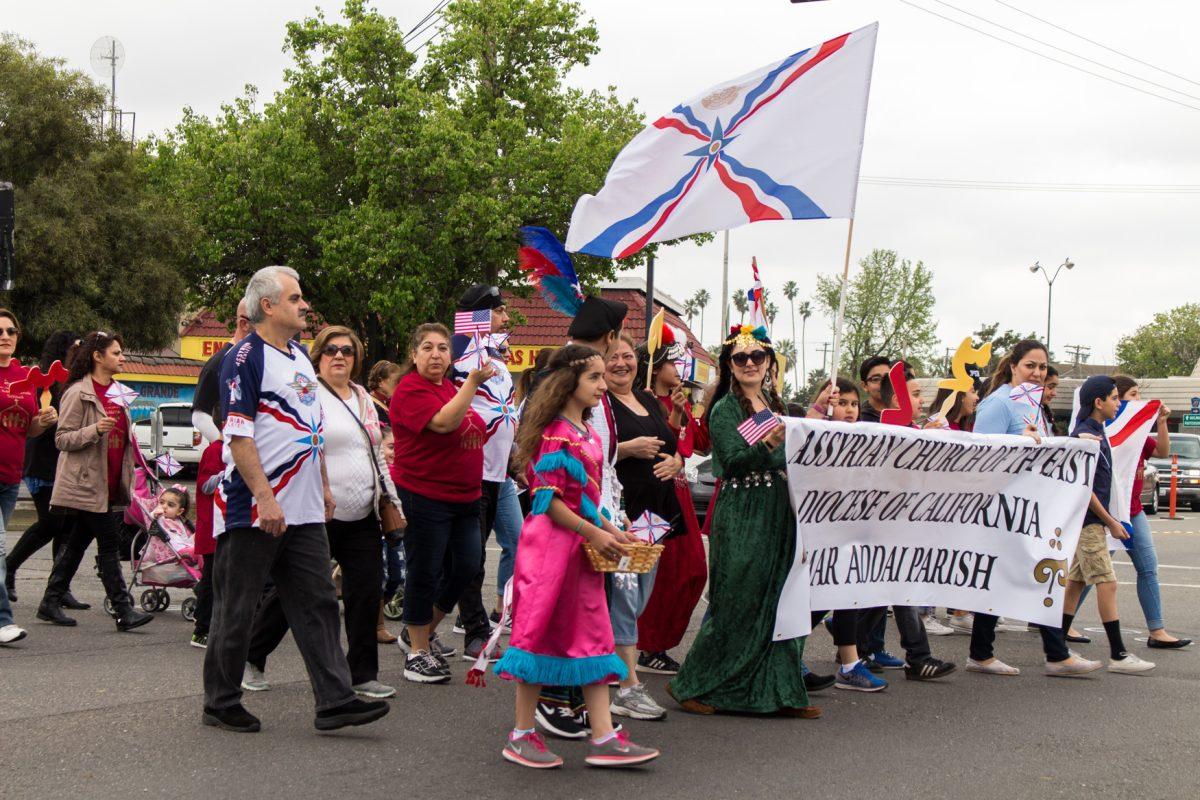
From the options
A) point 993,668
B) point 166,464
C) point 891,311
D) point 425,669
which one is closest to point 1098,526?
point 993,668

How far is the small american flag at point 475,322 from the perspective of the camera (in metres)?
6.29

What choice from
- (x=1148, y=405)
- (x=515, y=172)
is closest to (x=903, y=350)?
(x=515, y=172)

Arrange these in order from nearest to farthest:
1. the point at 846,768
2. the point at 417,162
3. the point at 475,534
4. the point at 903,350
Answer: the point at 846,768 < the point at 475,534 < the point at 417,162 < the point at 903,350

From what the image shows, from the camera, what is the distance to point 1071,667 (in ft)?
24.9

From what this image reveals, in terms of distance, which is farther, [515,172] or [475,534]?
[515,172]

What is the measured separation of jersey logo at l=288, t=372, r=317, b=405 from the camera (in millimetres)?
5551

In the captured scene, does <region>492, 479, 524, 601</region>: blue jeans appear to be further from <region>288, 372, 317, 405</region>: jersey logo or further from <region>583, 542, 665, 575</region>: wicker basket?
<region>583, 542, 665, 575</region>: wicker basket

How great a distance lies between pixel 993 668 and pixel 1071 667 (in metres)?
0.43

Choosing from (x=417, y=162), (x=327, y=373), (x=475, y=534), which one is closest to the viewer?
(x=327, y=373)

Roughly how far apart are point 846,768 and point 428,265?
78.2ft

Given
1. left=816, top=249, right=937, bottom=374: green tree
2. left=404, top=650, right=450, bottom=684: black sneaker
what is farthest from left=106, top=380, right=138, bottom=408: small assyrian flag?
left=816, top=249, right=937, bottom=374: green tree

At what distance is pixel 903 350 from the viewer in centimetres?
7125

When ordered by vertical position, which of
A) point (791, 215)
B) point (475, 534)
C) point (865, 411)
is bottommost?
point (475, 534)

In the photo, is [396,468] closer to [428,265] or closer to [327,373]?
[327,373]
